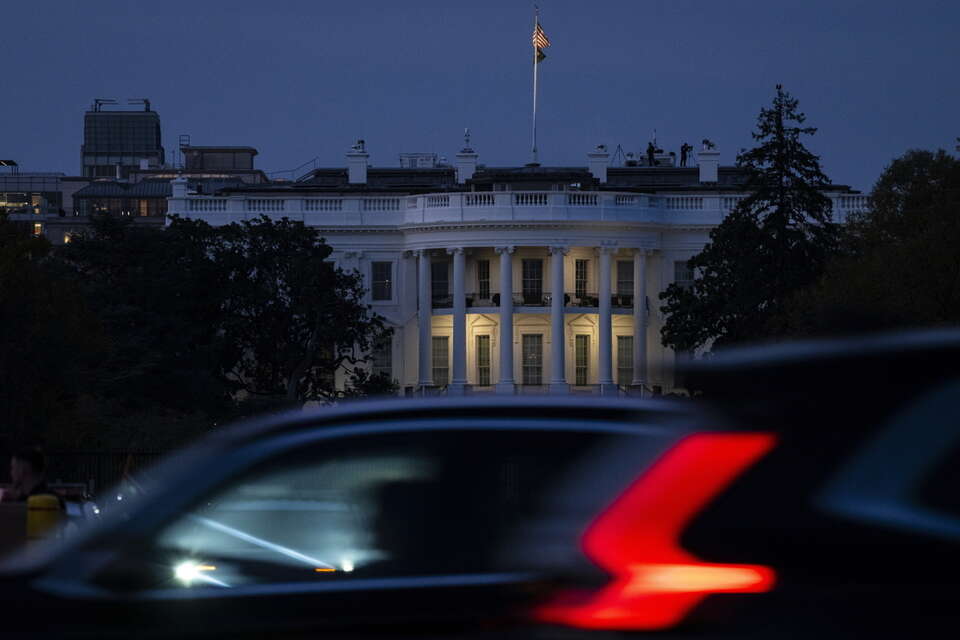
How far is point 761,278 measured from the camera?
64.9 metres

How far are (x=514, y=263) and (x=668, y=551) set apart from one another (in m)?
87.5

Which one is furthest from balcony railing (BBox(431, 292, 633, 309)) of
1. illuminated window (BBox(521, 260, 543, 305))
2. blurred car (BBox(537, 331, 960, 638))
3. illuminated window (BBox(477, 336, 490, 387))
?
blurred car (BBox(537, 331, 960, 638))

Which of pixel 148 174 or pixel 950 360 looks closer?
pixel 950 360

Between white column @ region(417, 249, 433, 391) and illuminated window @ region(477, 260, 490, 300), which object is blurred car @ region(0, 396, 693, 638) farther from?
illuminated window @ region(477, 260, 490, 300)

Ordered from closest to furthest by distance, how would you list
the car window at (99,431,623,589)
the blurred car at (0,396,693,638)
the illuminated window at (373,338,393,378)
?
the blurred car at (0,396,693,638) < the car window at (99,431,623,589) < the illuminated window at (373,338,393,378)

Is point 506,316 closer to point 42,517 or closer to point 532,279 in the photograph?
point 532,279

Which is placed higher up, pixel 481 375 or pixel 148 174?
pixel 148 174

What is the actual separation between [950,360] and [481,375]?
86.7 metres

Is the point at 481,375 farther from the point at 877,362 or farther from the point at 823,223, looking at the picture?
the point at 877,362

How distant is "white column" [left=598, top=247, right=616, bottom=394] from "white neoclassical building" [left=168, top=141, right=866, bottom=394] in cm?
7

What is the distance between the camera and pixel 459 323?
90.1 m

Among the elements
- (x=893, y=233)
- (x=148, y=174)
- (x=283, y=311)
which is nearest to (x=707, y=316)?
(x=283, y=311)

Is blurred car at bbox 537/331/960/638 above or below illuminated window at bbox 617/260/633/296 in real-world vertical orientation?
below

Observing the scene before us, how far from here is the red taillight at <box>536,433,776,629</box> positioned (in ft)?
16.7
